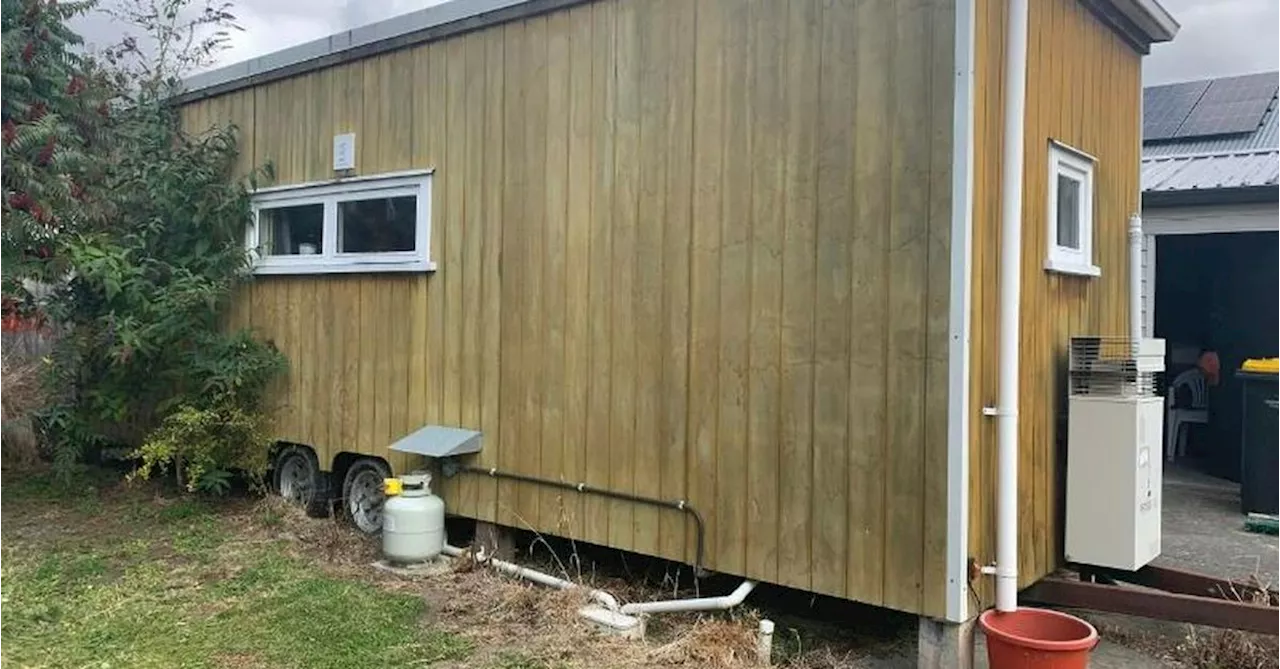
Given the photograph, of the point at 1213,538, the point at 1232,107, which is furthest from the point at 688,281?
the point at 1232,107

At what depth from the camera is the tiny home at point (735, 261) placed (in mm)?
3785

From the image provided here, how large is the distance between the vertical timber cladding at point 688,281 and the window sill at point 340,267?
0.08m

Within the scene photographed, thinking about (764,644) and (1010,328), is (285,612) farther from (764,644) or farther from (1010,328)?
(1010,328)

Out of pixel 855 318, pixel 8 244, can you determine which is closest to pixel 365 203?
pixel 8 244

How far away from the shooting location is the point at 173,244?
22.5 ft

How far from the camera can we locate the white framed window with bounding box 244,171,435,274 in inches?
228

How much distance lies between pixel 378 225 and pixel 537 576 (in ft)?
7.98

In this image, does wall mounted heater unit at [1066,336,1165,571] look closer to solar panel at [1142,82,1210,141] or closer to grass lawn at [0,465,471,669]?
grass lawn at [0,465,471,669]

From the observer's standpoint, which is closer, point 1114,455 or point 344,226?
point 1114,455

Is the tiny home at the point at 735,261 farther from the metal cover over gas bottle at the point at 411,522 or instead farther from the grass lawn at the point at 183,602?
the grass lawn at the point at 183,602

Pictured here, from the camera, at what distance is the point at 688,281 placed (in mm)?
4520

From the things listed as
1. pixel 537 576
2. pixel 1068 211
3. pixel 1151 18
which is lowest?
pixel 537 576

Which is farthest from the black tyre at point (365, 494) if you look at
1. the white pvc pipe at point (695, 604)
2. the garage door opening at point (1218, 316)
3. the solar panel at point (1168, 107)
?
the solar panel at point (1168, 107)

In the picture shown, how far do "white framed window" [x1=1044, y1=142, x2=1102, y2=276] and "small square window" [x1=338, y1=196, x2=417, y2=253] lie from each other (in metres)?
3.42
